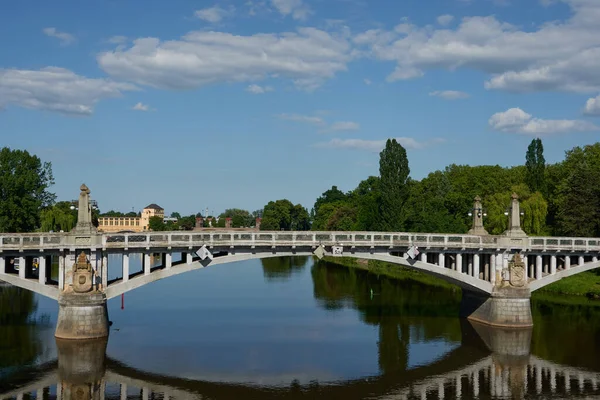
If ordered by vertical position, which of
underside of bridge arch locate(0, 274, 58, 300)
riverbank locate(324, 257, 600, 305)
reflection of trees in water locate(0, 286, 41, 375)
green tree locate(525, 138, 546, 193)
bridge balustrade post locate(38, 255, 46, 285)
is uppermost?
green tree locate(525, 138, 546, 193)

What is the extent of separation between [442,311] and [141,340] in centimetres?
2729

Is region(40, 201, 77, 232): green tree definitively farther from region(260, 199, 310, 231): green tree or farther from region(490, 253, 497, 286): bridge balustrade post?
region(260, 199, 310, 231): green tree

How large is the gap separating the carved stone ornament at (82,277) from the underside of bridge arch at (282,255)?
5.13ft

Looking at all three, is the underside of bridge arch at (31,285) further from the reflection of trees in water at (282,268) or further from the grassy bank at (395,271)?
the reflection of trees in water at (282,268)

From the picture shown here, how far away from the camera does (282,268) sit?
105 m

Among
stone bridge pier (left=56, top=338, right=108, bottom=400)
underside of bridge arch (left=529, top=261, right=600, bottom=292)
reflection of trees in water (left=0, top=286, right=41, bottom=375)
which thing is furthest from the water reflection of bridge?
underside of bridge arch (left=529, top=261, right=600, bottom=292)

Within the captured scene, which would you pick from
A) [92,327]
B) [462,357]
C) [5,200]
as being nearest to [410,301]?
[462,357]

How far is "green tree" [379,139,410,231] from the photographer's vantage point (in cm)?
8700

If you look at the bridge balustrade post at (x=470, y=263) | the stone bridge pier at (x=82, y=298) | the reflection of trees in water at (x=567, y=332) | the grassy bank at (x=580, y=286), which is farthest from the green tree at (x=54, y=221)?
the reflection of trees in water at (x=567, y=332)

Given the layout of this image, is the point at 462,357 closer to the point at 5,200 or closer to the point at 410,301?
the point at 410,301

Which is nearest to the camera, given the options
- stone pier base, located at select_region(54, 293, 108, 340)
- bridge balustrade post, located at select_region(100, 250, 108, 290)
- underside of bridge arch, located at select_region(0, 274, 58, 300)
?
underside of bridge arch, located at select_region(0, 274, 58, 300)

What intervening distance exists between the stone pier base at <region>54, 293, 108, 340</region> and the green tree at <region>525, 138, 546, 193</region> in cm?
6715

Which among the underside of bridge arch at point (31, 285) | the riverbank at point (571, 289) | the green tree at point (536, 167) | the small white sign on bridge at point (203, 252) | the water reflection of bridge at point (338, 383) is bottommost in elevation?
the water reflection of bridge at point (338, 383)

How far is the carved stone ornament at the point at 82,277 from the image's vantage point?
135 feet
